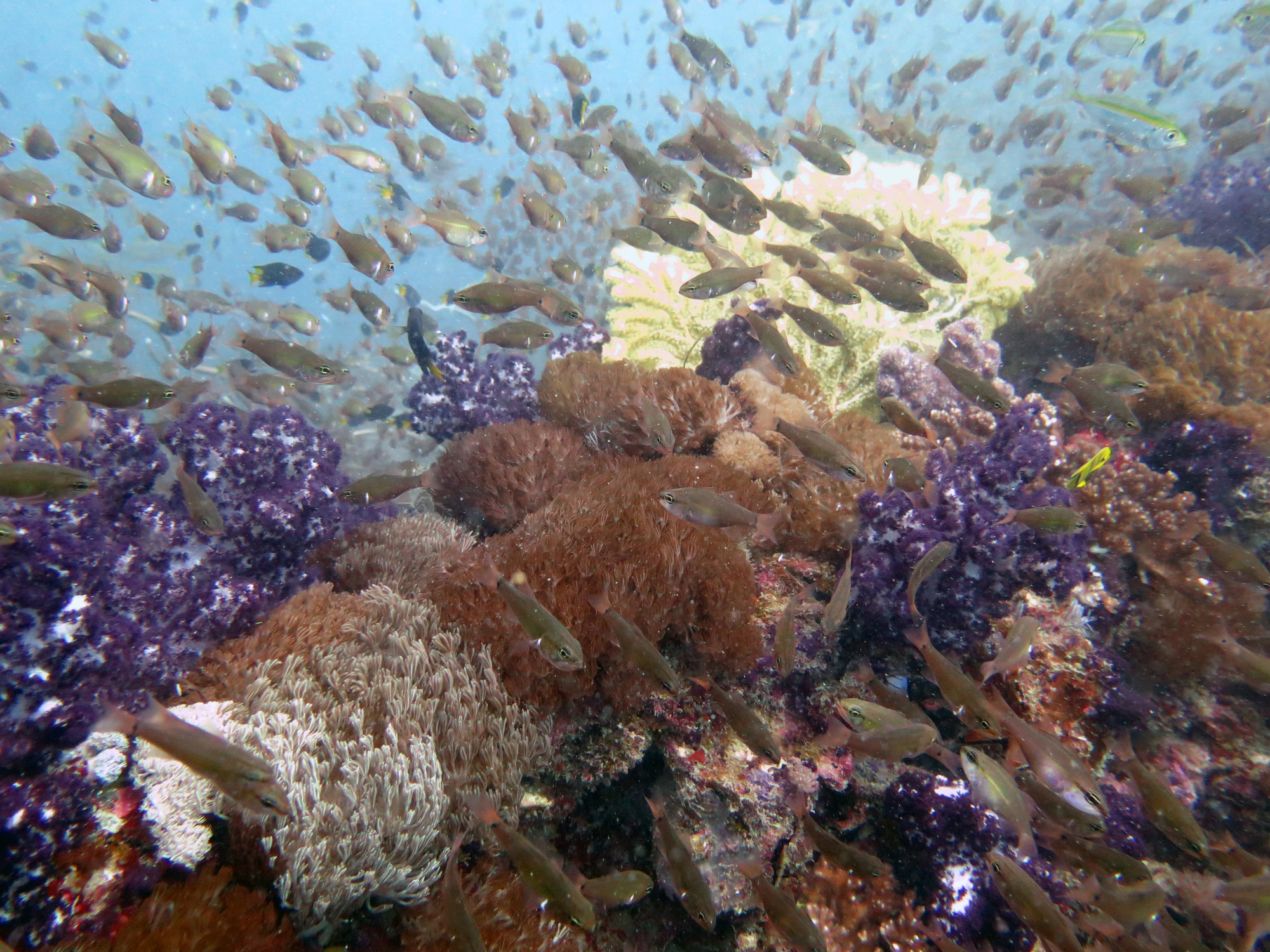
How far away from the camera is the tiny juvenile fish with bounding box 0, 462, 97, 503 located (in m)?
2.79

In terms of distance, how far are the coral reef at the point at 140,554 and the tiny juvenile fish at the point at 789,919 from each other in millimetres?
3394

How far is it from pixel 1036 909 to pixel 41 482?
5.24m

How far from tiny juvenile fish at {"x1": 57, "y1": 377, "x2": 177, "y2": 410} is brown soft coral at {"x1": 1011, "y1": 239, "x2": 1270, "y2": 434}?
29.3ft

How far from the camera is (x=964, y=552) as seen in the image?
3.74 metres

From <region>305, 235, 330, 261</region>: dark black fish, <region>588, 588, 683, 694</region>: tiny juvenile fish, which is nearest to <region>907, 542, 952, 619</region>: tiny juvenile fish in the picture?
<region>588, 588, 683, 694</region>: tiny juvenile fish

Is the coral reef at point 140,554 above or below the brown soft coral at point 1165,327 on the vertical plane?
below

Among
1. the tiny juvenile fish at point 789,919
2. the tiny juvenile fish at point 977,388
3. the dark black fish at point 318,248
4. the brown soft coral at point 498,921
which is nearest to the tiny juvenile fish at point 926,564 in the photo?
the tiny juvenile fish at point 977,388

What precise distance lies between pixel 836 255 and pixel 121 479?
24.7ft

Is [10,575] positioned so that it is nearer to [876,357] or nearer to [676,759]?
[676,759]

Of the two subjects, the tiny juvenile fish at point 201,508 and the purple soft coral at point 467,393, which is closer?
the tiny juvenile fish at point 201,508

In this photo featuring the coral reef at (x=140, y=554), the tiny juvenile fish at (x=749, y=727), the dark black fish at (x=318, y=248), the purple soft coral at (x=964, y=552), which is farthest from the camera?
the dark black fish at (x=318, y=248)

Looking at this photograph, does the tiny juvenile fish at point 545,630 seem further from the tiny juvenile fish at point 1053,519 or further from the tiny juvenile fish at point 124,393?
the tiny juvenile fish at point 124,393

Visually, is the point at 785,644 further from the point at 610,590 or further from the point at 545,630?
the point at 545,630

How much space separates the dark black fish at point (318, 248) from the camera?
31.2ft
